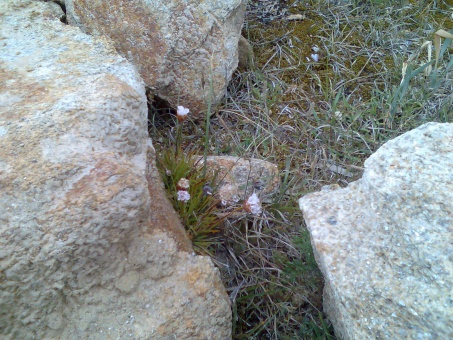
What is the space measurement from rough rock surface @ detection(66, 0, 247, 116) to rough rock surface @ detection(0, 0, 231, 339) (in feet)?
1.84

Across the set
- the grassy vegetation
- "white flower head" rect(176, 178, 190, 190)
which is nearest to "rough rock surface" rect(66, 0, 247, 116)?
the grassy vegetation

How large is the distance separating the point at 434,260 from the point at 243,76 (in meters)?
1.66

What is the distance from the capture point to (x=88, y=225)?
4.34 feet

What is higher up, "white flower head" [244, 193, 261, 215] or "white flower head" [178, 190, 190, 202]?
"white flower head" [178, 190, 190, 202]

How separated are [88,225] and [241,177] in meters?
0.92

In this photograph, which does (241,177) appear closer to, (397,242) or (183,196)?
(183,196)

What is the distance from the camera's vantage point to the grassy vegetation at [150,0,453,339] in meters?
1.81

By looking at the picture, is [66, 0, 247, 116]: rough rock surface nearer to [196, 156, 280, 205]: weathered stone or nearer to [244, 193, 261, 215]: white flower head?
[196, 156, 280, 205]: weathered stone


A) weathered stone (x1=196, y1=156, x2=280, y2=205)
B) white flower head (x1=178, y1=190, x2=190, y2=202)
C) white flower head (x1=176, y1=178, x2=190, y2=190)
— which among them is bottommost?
weathered stone (x1=196, y1=156, x2=280, y2=205)

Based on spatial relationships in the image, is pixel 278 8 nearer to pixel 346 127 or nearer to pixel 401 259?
pixel 346 127

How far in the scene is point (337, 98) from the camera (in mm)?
2410

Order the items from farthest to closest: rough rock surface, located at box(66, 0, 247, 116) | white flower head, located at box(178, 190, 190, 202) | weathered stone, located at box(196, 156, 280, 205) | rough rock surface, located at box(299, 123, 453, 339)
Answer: rough rock surface, located at box(66, 0, 247, 116) < weathered stone, located at box(196, 156, 280, 205) < white flower head, located at box(178, 190, 190, 202) < rough rock surface, located at box(299, 123, 453, 339)

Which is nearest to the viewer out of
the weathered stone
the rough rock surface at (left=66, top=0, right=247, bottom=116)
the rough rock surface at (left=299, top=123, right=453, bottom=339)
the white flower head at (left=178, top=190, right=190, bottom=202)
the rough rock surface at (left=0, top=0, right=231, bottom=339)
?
the rough rock surface at (left=299, top=123, right=453, bottom=339)

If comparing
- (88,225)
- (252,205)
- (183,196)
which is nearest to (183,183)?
(183,196)
